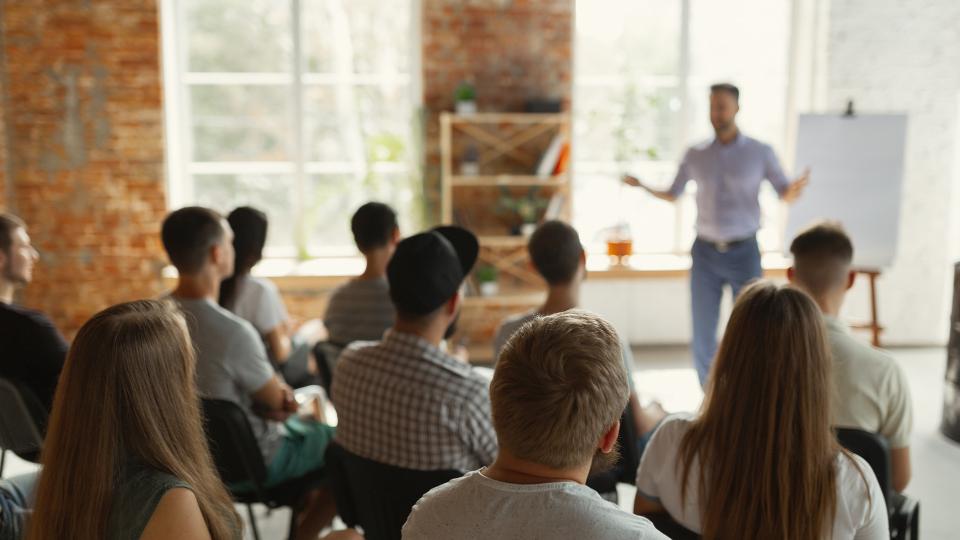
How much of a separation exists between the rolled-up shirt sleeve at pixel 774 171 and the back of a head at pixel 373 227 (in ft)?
8.26

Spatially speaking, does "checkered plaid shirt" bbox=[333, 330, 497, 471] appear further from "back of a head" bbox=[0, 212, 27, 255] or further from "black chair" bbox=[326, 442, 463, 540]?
"back of a head" bbox=[0, 212, 27, 255]

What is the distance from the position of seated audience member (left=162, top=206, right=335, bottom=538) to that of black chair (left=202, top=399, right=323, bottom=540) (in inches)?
1.5

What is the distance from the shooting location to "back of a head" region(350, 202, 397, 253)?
3.58 metres

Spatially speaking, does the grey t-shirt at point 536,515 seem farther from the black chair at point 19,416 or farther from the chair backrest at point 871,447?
the black chair at point 19,416

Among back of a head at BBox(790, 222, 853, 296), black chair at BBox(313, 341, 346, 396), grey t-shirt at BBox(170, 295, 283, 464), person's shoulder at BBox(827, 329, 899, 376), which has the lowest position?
black chair at BBox(313, 341, 346, 396)

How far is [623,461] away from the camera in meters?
2.74

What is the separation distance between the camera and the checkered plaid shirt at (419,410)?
7.44ft

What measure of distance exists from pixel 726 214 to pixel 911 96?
7.51 ft

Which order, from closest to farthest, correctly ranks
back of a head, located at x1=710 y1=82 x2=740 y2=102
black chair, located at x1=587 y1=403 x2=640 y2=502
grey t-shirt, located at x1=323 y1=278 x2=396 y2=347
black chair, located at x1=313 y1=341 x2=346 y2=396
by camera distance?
black chair, located at x1=587 y1=403 x2=640 y2=502 < black chair, located at x1=313 y1=341 x2=346 y2=396 < grey t-shirt, located at x1=323 y1=278 x2=396 y2=347 < back of a head, located at x1=710 y1=82 x2=740 y2=102

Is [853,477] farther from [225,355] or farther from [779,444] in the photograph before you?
[225,355]

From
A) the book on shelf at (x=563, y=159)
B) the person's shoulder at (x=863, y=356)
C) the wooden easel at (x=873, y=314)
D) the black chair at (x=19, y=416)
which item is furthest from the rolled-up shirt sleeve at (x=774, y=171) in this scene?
the black chair at (x=19, y=416)

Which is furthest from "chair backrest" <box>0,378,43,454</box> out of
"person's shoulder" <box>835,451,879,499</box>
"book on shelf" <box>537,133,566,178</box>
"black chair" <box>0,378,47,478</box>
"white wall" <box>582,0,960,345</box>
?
"white wall" <box>582,0,960,345</box>

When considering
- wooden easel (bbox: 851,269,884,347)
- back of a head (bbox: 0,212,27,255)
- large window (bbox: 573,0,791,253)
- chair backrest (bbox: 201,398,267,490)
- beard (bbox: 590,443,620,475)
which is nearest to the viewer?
beard (bbox: 590,443,620,475)

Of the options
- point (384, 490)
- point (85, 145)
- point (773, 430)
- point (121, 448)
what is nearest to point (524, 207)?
point (85, 145)
